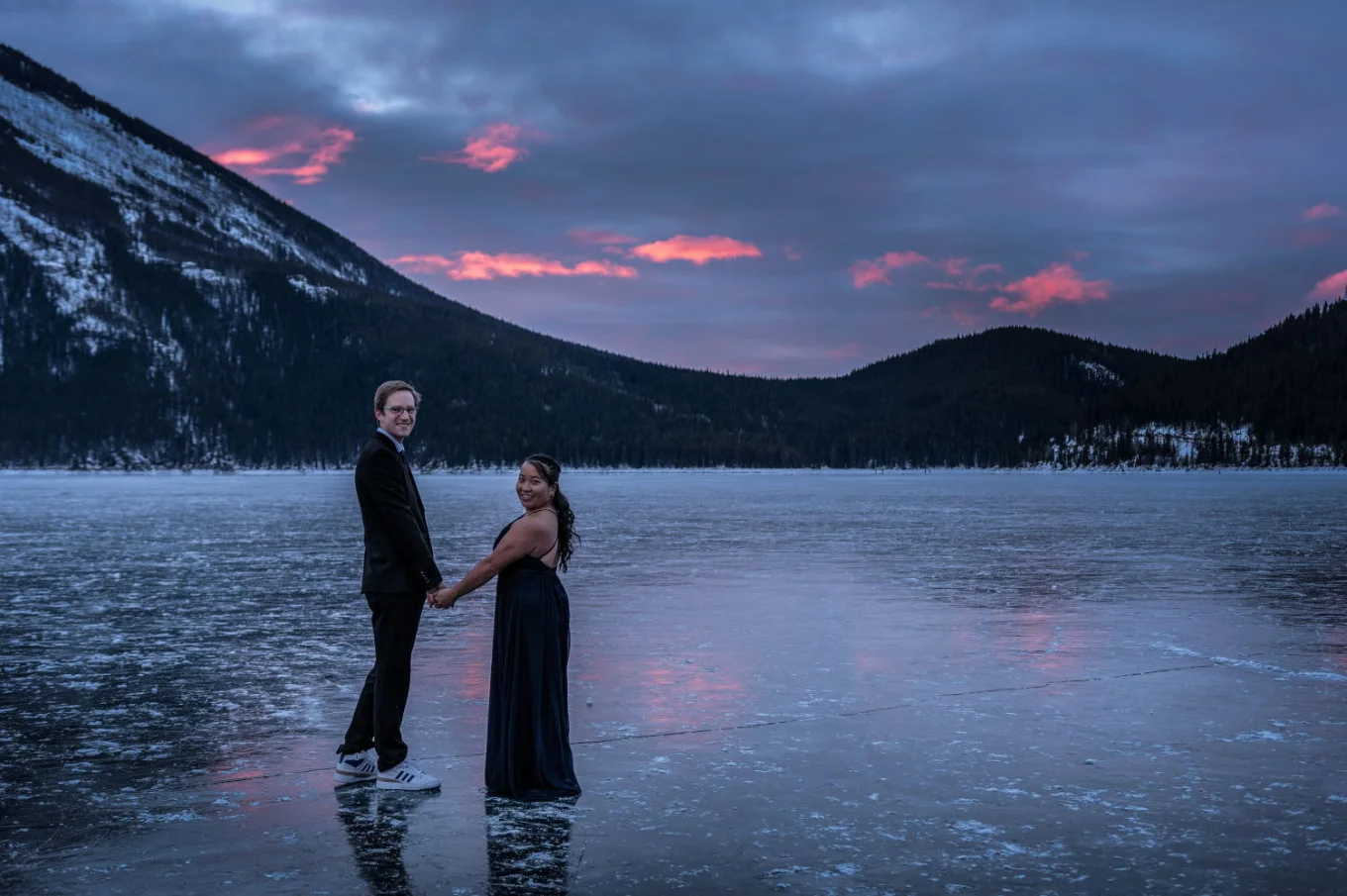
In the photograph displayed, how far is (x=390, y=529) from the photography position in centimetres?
689

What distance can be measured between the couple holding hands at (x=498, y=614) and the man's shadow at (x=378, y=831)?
14cm

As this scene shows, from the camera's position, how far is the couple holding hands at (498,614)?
6.88 metres

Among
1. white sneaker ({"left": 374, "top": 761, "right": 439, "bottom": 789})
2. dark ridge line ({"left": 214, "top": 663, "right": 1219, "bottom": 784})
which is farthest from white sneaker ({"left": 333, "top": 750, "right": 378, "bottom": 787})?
dark ridge line ({"left": 214, "top": 663, "right": 1219, "bottom": 784})

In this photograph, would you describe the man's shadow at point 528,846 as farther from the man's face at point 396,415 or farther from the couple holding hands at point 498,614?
the man's face at point 396,415

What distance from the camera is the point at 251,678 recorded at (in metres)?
10.8

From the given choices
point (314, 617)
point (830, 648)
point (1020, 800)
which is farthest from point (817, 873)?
point (314, 617)

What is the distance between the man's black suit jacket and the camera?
6.83m

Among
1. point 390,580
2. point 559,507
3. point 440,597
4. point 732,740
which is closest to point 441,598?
point 440,597

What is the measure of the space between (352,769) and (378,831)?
3.57ft

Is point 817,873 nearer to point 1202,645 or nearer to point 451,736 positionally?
point 451,736

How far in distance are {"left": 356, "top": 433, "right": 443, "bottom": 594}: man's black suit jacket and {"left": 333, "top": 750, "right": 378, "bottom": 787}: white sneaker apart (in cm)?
110

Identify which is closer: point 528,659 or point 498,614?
point 528,659

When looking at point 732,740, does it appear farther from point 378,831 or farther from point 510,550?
point 378,831

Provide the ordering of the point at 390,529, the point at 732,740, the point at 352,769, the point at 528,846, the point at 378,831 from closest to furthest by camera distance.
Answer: the point at 528,846, the point at 378,831, the point at 390,529, the point at 352,769, the point at 732,740
